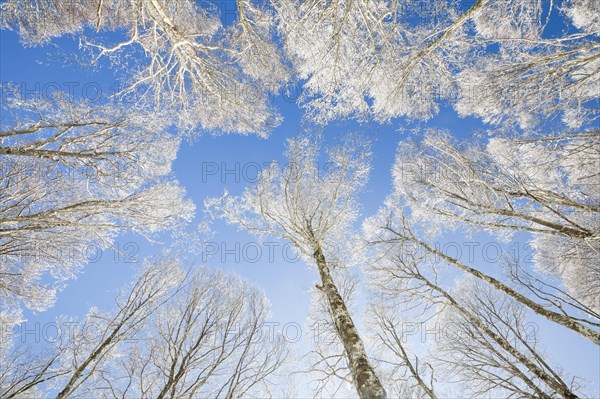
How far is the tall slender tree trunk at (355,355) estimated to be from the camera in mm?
2840

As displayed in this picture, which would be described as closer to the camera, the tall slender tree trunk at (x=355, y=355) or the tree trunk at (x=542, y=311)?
the tall slender tree trunk at (x=355, y=355)

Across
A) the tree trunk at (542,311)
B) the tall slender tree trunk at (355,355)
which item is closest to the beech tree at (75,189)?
the tall slender tree trunk at (355,355)

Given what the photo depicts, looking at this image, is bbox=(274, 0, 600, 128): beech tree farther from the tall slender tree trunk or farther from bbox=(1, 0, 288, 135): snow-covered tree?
the tall slender tree trunk

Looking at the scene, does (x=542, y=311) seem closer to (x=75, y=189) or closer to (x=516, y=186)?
(x=516, y=186)

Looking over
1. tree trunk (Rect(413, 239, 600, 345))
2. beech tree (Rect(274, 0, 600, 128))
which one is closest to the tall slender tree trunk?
tree trunk (Rect(413, 239, 600, 345))

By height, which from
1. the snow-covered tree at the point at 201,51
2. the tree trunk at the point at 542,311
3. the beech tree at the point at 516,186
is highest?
the snow-covered tree at the point at 201,51

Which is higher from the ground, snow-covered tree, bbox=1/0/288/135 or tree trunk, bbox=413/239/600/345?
snow-covered tree, bbox=1/0/288/135

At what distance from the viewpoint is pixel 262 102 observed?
18.3ft

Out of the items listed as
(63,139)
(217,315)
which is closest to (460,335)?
(217,315)

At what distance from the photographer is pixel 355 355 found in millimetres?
3330

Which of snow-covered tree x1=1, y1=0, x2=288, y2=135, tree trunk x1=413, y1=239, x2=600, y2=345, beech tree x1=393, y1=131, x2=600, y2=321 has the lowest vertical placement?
tree trunk x1=413, y1=239, x2=600, y2=345

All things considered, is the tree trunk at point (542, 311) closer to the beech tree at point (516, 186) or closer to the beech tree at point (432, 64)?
the beech tree at point (516, 186)

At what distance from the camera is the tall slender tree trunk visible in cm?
284

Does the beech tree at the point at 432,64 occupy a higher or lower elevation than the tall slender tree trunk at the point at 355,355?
higher
